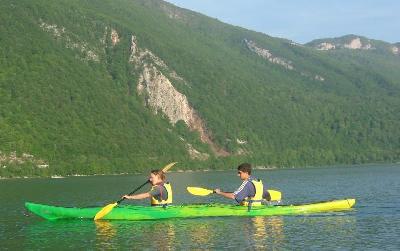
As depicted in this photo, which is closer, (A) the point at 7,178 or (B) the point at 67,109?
(A) the point at 7,178

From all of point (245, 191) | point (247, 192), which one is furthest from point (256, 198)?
point (245, 191)

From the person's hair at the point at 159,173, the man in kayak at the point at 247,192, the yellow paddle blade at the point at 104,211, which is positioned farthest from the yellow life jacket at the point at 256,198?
the yellow paddle blade at the point at 104,211

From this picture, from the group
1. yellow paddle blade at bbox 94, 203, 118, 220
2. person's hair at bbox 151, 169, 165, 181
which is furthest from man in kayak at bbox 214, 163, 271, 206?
yellow paddle blade at bbox 94, 203, 118, 220

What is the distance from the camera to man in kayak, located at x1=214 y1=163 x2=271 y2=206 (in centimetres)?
3688

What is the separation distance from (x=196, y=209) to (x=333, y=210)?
979cm

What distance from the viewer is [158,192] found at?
→ 39688mm

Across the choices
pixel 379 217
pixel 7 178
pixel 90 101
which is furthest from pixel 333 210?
pixel 90 101

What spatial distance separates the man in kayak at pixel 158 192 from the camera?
38.3m

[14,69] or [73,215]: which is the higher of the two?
[14,69]

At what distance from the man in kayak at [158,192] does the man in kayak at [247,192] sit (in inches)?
127

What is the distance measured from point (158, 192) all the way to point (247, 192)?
533 centimetres

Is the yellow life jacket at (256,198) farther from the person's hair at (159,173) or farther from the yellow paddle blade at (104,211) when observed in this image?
the yellow paddle blade at (104,211)

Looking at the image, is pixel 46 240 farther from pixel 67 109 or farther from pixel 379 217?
pixel 67 109

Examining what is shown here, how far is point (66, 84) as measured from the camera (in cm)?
19838
